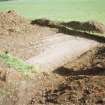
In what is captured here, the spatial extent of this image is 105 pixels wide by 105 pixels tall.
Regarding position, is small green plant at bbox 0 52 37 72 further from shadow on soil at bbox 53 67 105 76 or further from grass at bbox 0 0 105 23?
grass at bbox 0 0 105 23

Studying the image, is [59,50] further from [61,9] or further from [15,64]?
[61,9]

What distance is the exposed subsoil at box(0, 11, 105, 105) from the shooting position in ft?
26.9

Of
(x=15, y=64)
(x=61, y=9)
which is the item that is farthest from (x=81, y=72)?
(x=61, y=9)

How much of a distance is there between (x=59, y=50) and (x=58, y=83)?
345 centimetres

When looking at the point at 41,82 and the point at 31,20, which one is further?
the point at 31,20

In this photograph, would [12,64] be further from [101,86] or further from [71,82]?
[101,86]

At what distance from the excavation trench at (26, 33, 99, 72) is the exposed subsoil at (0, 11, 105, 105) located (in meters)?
0.32

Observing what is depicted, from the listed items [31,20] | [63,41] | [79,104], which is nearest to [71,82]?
[79,104]

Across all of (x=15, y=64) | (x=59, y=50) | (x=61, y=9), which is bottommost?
(x=59, y=50)

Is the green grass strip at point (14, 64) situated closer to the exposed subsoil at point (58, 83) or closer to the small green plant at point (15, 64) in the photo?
the small green plant at point (15, 64)

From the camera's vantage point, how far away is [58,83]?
9742mm

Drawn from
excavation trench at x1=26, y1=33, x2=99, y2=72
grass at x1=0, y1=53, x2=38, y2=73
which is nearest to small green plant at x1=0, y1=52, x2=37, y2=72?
grass at x1=0, y1=53, x2=38, y2=73

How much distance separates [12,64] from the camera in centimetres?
1016

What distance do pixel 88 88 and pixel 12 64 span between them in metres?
2.67
